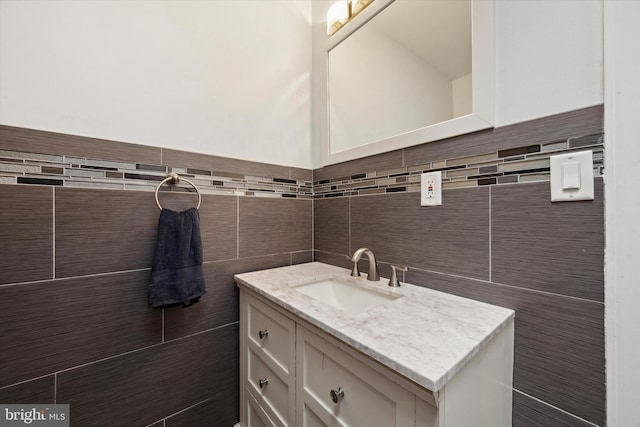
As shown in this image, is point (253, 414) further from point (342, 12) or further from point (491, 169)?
point (342, 12)

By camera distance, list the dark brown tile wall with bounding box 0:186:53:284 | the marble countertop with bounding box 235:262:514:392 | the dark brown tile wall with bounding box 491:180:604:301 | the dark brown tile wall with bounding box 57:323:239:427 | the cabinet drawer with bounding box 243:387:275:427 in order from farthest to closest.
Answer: the cabinet drawer with bounding box 243:387:275:427, the dark brown tile wall with bounding box 57:323:239:427, the dark brown tile wall with bounding box 0:186:53:284, the dark brown tile wall with bounding box 491:180:604:301, the marble countertop with bounding box 235:262:514:392

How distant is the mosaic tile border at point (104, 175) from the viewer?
73 cm

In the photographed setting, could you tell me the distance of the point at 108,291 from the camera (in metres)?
0.85

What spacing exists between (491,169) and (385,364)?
66cm

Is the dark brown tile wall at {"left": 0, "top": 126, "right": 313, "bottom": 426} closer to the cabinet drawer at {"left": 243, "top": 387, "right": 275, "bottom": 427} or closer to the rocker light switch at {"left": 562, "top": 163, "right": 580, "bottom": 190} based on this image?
the cabinet drawer at {"left": 243, "top": 387, "right": 275, "bottom": 427}

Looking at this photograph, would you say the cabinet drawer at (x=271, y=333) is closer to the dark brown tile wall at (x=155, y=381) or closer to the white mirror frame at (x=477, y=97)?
the dark brown tile wall at (x=155, y=381)

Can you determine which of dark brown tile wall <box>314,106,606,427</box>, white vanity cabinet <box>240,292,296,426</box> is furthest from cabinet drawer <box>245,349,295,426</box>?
dark brown tile wall <box>314,106,606,427</box>

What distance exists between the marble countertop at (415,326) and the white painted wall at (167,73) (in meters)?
0.74

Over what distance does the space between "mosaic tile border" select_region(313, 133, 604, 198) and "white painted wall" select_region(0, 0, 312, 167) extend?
22.4 inches

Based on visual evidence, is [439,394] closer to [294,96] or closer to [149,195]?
[149,195]

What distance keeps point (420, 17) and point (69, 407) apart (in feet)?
6.29

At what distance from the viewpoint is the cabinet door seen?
19.9 inches

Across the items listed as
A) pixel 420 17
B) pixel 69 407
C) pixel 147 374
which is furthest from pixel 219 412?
pixel 420 17

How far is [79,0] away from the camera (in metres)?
0.80
